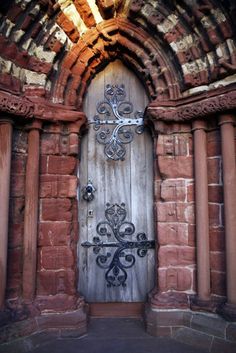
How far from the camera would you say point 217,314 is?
3.10 meters

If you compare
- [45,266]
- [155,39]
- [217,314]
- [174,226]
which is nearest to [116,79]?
[155,39]

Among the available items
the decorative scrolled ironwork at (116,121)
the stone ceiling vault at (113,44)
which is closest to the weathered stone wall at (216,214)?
the stone ceiling vault at (113,44)

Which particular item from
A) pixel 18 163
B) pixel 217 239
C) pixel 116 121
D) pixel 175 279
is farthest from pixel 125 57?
pixel 175 279

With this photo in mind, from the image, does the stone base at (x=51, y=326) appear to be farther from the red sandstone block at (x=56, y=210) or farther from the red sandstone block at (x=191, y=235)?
the red sandstone block at (x=191, y=235)

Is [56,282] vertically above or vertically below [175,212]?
below

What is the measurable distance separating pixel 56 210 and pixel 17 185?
479 mm

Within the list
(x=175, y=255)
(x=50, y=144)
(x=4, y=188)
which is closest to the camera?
(x=4, y=188)

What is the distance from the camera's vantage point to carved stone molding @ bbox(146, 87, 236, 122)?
3119 millimetres

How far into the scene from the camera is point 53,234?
339 centimetres

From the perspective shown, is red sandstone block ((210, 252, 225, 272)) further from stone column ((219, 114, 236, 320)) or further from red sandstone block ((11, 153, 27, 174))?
red sandstone block ((11, 153, 27, 174))

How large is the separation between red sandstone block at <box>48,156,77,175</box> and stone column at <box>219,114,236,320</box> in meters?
1.59

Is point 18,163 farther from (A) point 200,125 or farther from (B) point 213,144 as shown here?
(B) point 213,144

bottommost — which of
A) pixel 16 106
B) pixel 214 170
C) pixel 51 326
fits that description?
pixel 51 326

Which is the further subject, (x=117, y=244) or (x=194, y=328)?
(x=117, y=244)
